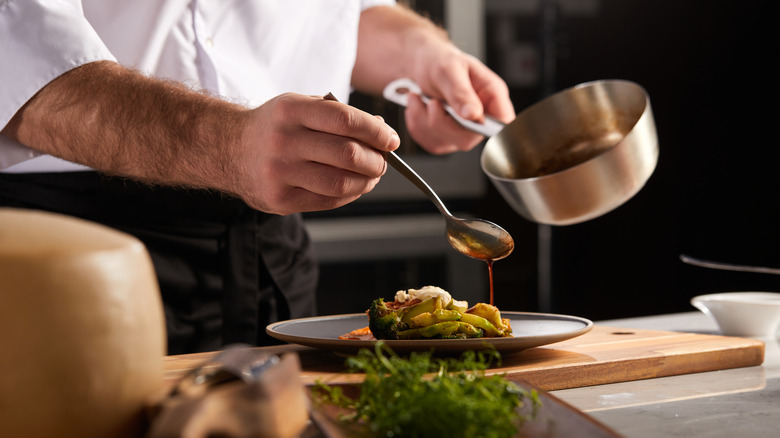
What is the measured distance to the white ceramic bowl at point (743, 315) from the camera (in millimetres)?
1208

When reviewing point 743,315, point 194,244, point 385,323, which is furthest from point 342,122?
Result: point 743,315

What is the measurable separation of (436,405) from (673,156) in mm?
2773

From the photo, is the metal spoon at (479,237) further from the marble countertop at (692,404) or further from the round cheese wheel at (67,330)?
the round cheese wheel at (67,330)

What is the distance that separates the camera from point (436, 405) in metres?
0.52

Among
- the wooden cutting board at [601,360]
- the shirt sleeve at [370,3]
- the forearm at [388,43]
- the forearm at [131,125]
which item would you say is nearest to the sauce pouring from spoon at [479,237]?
the wooden cutting board at [601,360]

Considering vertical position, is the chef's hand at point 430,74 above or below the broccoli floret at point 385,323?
above

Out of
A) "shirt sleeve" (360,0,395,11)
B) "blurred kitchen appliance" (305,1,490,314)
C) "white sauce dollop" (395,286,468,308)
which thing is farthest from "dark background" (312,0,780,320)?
"white sauce dollop" (395,286,468,308)

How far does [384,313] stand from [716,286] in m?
2.44

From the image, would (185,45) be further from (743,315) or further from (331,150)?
(743,315)

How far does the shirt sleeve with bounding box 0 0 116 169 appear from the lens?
3.18 ft

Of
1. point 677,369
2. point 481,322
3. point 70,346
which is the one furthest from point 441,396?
point 677,369

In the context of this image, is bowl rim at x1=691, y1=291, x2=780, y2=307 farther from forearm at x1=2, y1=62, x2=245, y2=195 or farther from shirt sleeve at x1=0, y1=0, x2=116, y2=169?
shirt sleeve at x1=0, y1=0, x2=116, y2=169

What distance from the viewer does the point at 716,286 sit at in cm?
299

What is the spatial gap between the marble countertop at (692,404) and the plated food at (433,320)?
0.38ft
